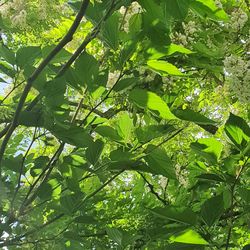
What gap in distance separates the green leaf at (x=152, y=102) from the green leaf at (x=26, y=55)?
0.95 ft

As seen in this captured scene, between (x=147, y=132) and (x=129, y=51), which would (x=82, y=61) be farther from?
(x=147, y=132)

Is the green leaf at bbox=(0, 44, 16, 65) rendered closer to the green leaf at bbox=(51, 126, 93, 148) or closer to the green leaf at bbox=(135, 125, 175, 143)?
the green leaf at bbox=(51, 126, 93, 148)

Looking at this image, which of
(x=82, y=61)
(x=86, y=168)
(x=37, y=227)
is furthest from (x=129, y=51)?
(x=37, y=227)

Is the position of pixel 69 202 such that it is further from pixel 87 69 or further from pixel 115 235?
pixel 87 69

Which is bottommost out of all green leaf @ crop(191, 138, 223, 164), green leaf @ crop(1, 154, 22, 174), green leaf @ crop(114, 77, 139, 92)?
green leaf @ crop(1, 154, 22, 174)

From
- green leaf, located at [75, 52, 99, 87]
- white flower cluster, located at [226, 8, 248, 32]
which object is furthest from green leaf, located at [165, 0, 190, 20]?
white flower cluster, located at [226, 8, 248, 32]

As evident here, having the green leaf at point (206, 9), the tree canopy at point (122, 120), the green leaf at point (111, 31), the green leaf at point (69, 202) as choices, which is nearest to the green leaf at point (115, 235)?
the tree canopy at point (122, 120)

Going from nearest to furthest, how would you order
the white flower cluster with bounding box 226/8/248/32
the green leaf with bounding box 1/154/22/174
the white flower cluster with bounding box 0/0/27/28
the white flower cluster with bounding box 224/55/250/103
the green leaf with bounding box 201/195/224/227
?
the green leaf with bounding box 201/195/224/227
the green leaf with bounding box 1/154/22/174
the white flower cluster with bounding box 224/55/250/103
the white flower cluster with bounding box 226/8/248/32
the white flower cluster with bounding box 0/0/27/28

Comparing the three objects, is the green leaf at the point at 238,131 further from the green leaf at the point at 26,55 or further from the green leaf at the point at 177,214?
the green leaf at the point at 26,55

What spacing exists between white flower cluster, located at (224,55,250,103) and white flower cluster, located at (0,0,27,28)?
1399 mm

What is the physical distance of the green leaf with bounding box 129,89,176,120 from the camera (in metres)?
1.16

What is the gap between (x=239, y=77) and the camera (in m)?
1.66

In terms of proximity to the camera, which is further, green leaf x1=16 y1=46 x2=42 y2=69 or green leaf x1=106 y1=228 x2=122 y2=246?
green leaf x1=106 y1=228 x2=122 y2=246

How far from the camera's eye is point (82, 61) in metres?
1.19
